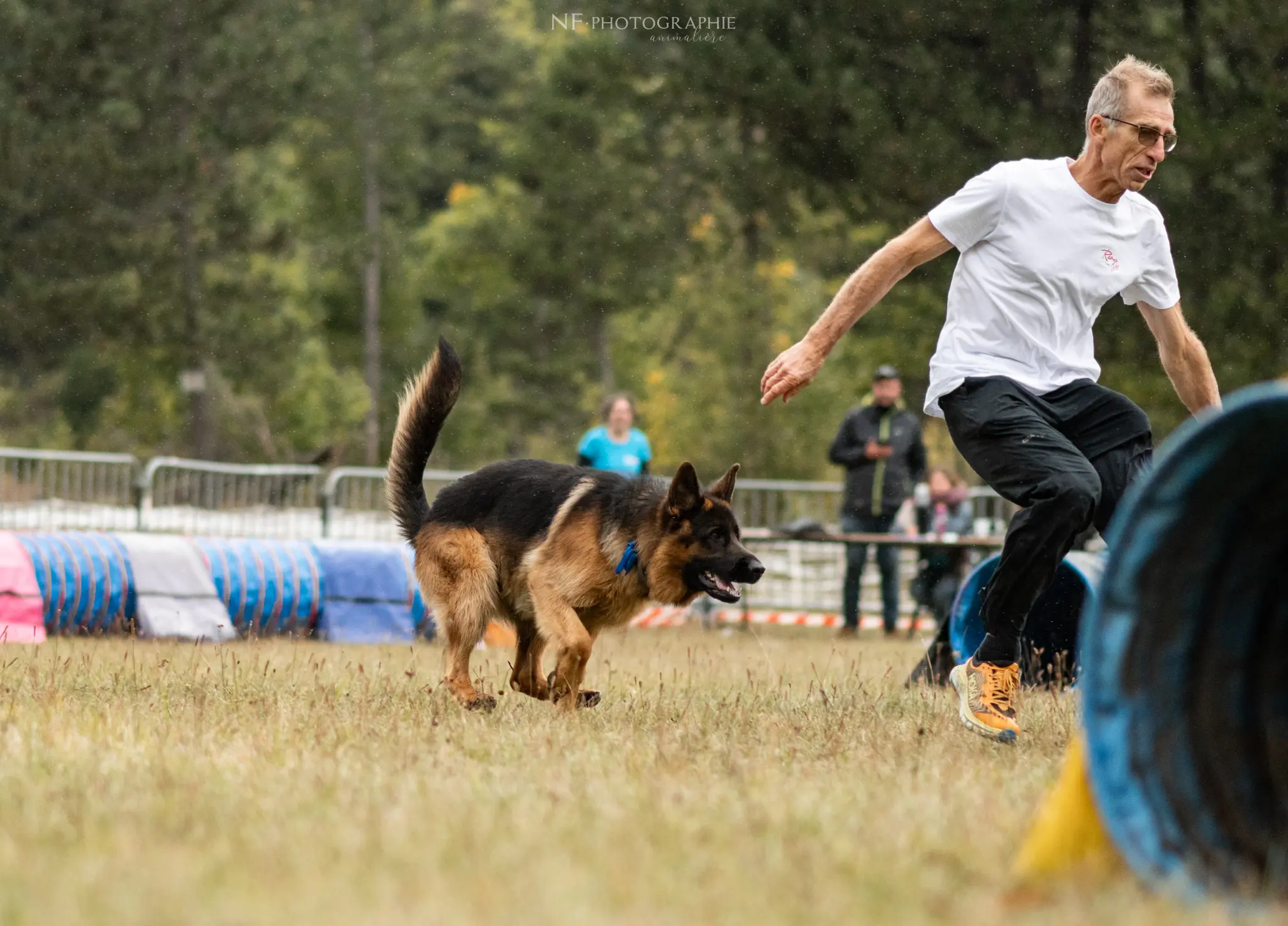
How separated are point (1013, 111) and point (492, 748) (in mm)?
16474

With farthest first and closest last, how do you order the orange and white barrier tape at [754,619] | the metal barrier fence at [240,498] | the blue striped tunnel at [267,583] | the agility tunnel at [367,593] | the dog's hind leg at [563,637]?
the metal barrier fence at [240,498]
the orange and white barrier tape at [754,619]
the agility tunnel at [367,593]
the blue striped tunnel at [267,583]
the dog's hind leg at [563,637]

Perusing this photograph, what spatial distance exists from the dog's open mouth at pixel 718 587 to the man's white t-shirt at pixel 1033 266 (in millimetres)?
1667

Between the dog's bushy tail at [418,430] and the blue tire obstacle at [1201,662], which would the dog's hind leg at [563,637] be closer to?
the dog's bushy tail at [418,430]

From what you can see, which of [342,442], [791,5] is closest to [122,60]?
[342,442]

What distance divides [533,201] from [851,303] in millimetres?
36662

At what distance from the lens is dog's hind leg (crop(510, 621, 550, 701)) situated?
23.1 ft

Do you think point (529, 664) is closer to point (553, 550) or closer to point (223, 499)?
point (553, 550)

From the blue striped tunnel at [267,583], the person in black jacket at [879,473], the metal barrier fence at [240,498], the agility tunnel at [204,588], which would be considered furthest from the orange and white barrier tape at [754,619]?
the metal barrier fence at [240,498]

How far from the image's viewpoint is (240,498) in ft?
65.3

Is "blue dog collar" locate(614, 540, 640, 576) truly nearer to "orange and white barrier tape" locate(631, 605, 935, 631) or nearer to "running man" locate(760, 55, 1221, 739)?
"running man" locate(760, 55, 1221, 739)

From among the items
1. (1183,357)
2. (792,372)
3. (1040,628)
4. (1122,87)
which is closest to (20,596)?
(1040,628)

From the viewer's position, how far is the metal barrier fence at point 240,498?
1903 centimetres

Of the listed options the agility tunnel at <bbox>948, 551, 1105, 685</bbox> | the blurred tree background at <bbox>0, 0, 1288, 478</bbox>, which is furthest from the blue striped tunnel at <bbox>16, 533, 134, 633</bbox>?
the blurred tree background at <bbox>0, 0, 1288, 478</bbox>

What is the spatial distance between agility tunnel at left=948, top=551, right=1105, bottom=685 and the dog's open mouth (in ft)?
3.37
